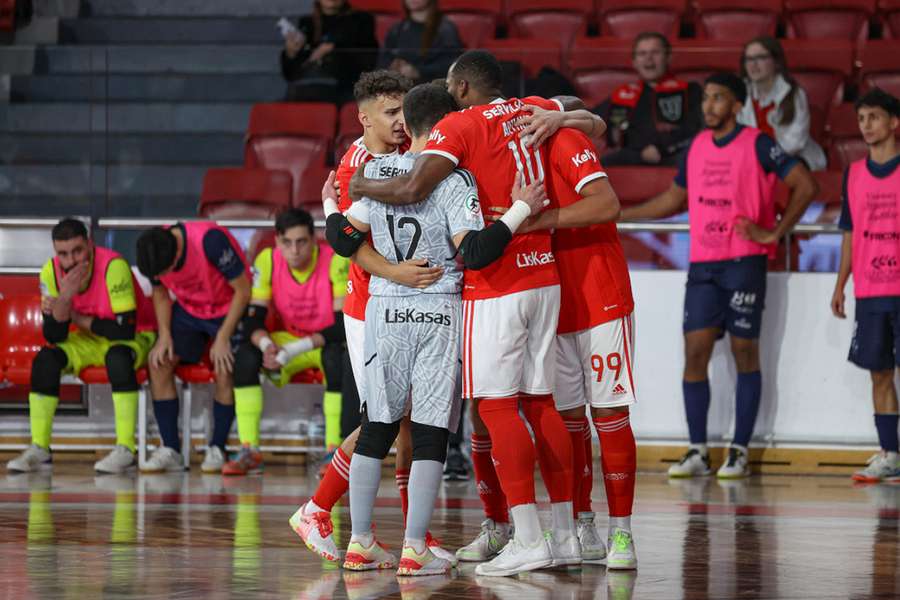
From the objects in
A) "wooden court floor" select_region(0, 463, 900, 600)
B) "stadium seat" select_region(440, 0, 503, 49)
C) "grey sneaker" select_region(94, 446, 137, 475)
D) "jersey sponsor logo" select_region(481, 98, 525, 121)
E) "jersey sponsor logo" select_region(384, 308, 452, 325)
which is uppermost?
"stadium seat" select_region(440, 0, 503, 49)

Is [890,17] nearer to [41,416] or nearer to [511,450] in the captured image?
[41,416]

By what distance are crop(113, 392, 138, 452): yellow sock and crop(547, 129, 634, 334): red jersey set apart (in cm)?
450

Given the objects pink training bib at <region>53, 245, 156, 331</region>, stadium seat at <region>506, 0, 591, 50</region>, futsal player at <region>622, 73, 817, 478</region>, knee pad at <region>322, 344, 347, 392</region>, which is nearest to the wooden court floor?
futsal player at <region>622, 73, 817, 478</region>

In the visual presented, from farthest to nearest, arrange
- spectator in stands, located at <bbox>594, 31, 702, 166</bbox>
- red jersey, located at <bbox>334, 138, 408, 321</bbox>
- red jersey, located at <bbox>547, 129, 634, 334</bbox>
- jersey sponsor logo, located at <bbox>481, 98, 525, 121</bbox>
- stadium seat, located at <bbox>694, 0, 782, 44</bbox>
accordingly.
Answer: stadium seat, located at <bbox>694, 0, 782, 44</bbox>, spectator in stands, located at <bbox>594, 31, 702, 166</bbox>, red jersey, located at <bbox>334, 138, 408, 321</bbox>, red jersey, located at <bbox>547, 129, 634, 334</bbox>, jersey sponsor logo, located at <bbox>481, 98, 525, 121</bbox>

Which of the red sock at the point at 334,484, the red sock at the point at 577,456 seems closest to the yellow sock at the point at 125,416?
the red sock at the point at 334,484

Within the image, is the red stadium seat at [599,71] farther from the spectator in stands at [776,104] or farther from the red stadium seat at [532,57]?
the spectator in stands at [776,104]

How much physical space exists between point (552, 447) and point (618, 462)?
0.94ft

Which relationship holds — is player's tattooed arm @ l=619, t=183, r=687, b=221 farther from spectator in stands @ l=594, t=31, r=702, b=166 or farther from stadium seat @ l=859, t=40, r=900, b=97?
stadium seat @ l=859, t=40, r=900, b=97

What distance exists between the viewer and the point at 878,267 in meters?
8.76

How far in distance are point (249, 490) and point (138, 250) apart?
6.00 feet

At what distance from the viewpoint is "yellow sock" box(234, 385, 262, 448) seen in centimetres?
905

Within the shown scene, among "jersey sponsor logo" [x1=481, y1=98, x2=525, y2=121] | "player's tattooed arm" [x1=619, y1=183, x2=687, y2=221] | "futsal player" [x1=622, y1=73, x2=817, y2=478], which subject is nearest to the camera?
"jersey sponsor logo" [x1=481, y1=98, x2=525, y2=121]

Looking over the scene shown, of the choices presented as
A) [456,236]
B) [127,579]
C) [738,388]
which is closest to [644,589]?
[456,236]

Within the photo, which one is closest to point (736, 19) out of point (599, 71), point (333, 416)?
point (599, 71)
